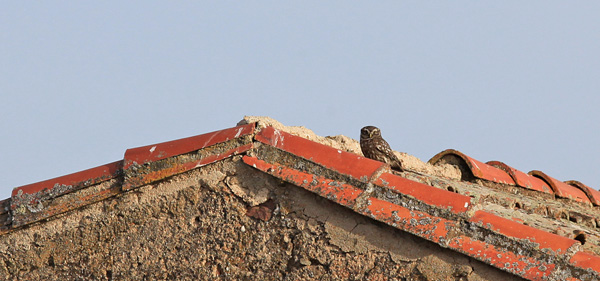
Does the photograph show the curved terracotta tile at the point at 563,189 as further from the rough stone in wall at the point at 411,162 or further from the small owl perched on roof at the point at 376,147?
the small owl perched on roof at the point at 376,147

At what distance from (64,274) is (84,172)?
626 mm

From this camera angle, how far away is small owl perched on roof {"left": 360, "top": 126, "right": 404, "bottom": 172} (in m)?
5.93

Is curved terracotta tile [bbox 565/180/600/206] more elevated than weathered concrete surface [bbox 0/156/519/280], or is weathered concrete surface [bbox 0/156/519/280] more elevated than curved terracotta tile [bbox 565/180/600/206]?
curved terracotta tile [bbox 565/180/600/206]

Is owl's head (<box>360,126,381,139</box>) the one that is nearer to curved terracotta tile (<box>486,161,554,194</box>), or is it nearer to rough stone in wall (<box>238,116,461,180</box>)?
rough stone in wall (<box>238,116,461,180</box>)

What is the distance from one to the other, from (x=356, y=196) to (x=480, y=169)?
11.4 ft

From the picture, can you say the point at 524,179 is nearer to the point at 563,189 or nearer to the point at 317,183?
the point at 563,189

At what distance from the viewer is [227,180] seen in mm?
4004

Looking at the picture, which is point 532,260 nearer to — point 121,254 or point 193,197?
point 193,197

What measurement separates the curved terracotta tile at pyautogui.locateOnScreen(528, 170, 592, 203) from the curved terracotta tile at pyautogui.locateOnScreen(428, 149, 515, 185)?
2.15 ft

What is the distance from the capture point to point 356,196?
12.3 feet

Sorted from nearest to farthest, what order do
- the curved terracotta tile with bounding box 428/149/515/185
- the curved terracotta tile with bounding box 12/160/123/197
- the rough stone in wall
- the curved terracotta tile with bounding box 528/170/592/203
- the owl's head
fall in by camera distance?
1. the curved terracotta tile with bounding box 12/160/123/197
2. the owl's head
3. the rough stone in wall
4. the curved terracotta tile with bounding box 428/149/515/185
5. the curved terracotta tile with bounding box 528/170/592/203

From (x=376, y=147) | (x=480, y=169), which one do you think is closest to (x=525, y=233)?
(x=376, y=147)

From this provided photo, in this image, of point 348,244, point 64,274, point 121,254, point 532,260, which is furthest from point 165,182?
point 532,260

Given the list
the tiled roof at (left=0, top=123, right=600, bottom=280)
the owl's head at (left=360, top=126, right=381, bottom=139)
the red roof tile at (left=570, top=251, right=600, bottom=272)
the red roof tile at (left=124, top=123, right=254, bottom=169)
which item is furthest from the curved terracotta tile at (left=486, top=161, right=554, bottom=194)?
the red roof tile at (left=124, top=123, right=254, bottom=169)
